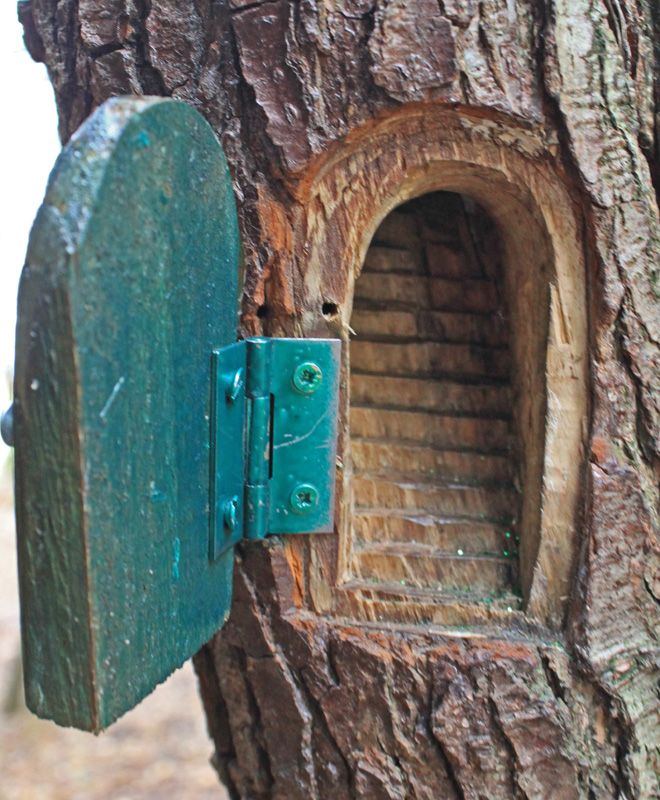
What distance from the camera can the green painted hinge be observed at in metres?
1.11

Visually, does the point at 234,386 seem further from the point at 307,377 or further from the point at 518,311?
the point at 518,311

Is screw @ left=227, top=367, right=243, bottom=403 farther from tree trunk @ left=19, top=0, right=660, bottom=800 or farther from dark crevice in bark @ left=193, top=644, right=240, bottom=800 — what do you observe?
dark crevice in bark @ left=193, top=644, right=240, bottom=800

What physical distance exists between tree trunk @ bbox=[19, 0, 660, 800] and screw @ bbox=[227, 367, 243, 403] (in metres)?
0.11

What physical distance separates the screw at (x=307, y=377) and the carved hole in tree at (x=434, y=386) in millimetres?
244

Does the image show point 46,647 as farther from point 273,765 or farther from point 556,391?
point 556,391

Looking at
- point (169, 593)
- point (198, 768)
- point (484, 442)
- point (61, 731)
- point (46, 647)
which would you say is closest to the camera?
point (46, 647)

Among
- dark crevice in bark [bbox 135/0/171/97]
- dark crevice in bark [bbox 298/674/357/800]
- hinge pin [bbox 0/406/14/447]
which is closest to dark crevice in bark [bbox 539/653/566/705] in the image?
dark crevice in bark [bbox 298/674/357/800]

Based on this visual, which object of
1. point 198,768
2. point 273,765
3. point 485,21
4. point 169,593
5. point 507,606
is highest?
point 485,21

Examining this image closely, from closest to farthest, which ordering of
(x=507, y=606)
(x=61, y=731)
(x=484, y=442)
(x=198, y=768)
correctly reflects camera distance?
(x=507, y=606) → (x=484, y=442) → (x=198, y=768) → (x=61, y=731)

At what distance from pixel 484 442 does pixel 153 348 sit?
26.9 inches

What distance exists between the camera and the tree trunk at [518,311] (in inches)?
44.9

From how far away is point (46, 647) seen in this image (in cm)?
82

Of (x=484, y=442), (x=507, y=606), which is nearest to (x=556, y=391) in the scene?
(x=484, y=442)

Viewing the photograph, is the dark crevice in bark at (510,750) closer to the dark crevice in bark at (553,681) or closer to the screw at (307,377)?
the dark crevice in bark at (553,681)
